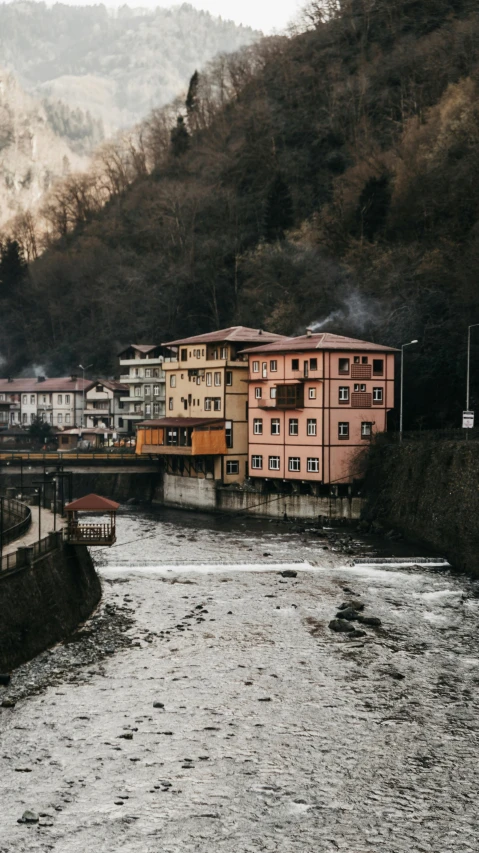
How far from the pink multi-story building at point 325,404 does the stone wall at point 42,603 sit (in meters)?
31.6

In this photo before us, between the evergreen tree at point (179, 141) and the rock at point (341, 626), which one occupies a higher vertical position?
the evergreen tree at point (179, 141)

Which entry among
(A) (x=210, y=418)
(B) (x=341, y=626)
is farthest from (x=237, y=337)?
(B) (x=341, y=626)

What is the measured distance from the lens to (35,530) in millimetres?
45812

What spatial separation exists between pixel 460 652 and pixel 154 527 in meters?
35.1

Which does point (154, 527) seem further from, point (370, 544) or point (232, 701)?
point (232, 701)

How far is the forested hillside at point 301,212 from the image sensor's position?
84125 mm

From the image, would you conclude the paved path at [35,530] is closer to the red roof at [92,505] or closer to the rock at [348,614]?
the red roof at [92,505]

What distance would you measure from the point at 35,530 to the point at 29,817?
79.6 feet

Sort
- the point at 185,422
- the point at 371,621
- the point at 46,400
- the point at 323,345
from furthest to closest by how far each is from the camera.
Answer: the point at 46,400, the point at 185,422, the point at 323,345, the point at 371,621

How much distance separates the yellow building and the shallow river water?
3353 cm

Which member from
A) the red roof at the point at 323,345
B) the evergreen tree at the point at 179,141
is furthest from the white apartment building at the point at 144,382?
the evergreen tree at the point at 179,141

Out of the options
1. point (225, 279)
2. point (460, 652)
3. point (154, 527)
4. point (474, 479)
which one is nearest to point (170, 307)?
point (225, 279)

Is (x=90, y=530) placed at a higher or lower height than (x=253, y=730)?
higher

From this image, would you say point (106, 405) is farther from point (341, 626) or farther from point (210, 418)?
point (341, 626)
